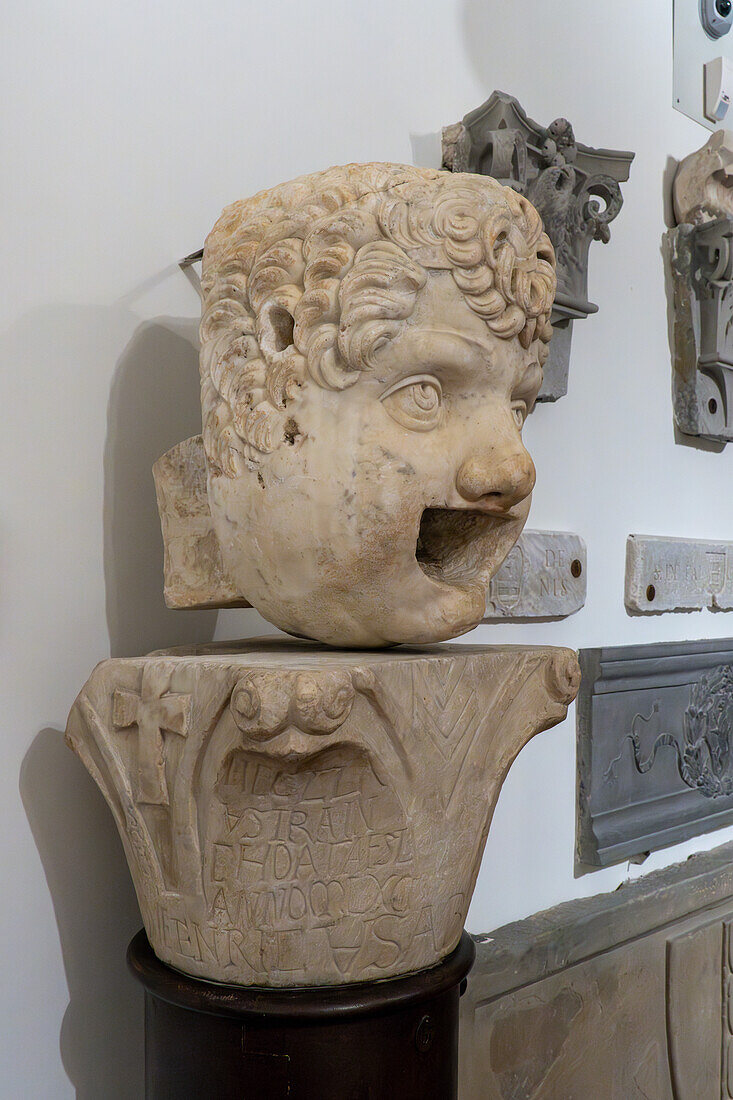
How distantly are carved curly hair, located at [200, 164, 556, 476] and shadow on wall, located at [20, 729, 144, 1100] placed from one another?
0.59 meters

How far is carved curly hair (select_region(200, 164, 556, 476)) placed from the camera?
1.21 metres

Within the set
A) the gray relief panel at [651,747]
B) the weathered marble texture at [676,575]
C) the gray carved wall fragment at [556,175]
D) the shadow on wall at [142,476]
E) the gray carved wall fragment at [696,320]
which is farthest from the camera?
the gray carved wall fragment at [696,320]

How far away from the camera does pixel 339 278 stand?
122cm

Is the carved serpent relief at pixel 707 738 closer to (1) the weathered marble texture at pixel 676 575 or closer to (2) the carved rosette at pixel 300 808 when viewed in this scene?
(1) the weathered marble texture at pixel 676 575

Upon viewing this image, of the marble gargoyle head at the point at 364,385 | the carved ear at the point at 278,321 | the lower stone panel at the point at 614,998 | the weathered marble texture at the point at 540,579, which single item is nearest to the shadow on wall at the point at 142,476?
the marble gargoyle head at the point at 364,385

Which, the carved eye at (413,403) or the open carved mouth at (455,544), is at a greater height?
the carved eye at (413,403)

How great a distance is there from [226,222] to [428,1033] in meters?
1.13

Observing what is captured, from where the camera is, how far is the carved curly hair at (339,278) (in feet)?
3.98

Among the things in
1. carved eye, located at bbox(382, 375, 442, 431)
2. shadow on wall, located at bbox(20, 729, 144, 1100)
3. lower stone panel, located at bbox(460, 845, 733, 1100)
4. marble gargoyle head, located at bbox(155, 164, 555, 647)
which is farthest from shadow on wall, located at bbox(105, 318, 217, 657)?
lower stone panel, located at bbox(460, 845, 733, 1100)

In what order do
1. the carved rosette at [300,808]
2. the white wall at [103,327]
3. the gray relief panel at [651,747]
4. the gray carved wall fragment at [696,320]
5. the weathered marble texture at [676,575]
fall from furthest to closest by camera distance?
the gray carved wall fragment at [696,320] → the weathered marble texture at [676,575] → the gray relief panel at [651,747] → the white wall at [103,327] → the carved rosette at [300,808]

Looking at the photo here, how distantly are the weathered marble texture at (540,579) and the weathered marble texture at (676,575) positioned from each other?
216 mm

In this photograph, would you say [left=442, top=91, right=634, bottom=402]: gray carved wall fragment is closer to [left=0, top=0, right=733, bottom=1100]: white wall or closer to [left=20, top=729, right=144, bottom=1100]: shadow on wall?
[left=0, top=0, right=733, bottom=1100]: white wall

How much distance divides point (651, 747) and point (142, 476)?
5.49ft

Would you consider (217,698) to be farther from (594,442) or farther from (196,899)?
(594,442)
